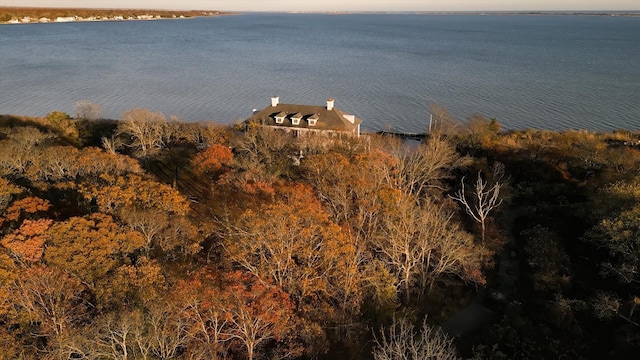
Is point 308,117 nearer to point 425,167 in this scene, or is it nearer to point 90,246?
point 425,167

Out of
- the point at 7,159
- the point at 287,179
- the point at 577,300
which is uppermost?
the point at 7,159

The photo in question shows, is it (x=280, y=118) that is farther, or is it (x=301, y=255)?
(x=280, y=118)

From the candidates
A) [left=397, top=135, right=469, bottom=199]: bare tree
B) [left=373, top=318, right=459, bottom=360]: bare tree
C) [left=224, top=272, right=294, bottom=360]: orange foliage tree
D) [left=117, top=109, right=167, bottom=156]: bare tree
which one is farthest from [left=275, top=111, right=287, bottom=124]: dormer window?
[left=373, top=318, right=459, bottom=360]: bare tree

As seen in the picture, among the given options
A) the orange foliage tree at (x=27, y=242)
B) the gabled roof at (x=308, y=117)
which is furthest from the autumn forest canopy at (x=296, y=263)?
the gabled roof at (x=308, y=117)

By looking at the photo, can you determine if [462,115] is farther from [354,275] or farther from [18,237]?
[18,237]

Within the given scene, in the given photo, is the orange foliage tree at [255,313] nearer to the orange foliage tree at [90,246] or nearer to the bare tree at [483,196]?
the orange foliage tree at [90,246]

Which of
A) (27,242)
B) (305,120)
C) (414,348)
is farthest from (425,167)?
(27,242)

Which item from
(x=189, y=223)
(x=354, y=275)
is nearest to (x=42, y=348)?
(x=189, y=223)

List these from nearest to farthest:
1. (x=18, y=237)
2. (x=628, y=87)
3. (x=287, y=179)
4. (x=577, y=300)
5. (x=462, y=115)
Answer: (x=18, y=237) < (x=577, y=300) < (x=287, y=179) < (x=462, y=115) < (x=628, y=87)
